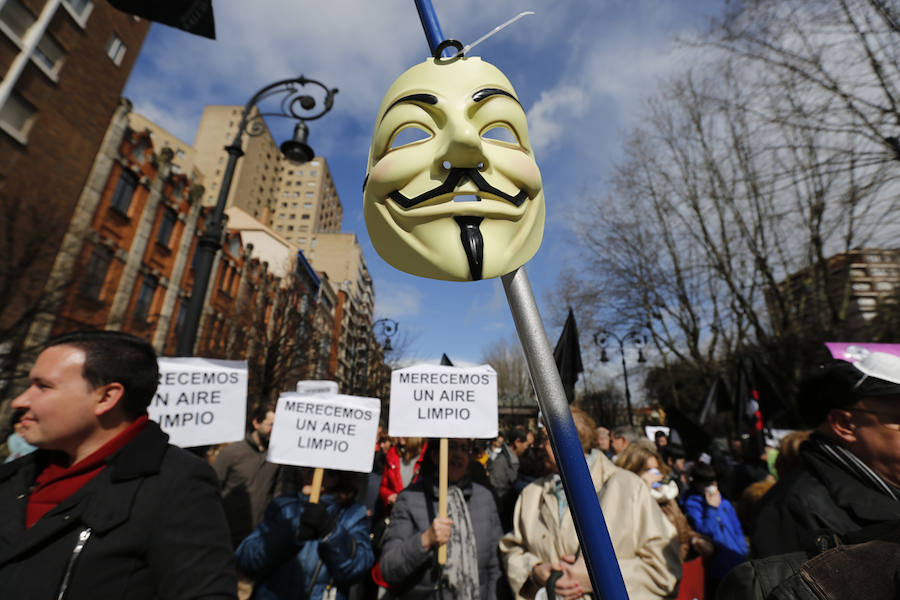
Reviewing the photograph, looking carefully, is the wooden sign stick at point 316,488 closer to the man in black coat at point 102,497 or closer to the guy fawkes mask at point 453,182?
the man in black coat at point 102,497

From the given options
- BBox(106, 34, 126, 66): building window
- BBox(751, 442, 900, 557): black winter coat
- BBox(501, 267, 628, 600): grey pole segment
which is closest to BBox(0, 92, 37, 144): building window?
BBox(106, 34, 126, 66): building window

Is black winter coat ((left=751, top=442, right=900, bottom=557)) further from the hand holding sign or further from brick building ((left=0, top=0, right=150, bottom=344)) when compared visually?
brick building ((left=0, top=0, right=150, bottom=344))

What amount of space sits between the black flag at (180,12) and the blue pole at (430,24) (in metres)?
1.89

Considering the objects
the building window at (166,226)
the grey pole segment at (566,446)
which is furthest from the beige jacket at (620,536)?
the building window at (166,226)

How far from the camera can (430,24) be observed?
3.24 ft

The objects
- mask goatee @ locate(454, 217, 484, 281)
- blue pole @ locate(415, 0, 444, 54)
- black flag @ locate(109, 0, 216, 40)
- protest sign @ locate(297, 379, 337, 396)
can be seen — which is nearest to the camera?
mask goatee @ locate(454, 217, 484, 281)

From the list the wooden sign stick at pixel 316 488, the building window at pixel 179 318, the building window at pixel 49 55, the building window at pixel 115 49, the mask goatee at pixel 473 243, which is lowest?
the wooden sign stick at pixel 316 488

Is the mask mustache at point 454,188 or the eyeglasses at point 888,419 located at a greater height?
the mask mustache at point 454,188

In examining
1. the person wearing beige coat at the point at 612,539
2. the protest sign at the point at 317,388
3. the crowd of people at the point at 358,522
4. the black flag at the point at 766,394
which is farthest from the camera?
the black flag at the point at 766,394

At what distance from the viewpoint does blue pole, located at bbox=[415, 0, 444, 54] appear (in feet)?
3.20

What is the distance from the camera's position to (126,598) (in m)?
1.26

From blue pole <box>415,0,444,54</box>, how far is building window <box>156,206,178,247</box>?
21.0 m

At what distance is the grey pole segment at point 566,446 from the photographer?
684 mm

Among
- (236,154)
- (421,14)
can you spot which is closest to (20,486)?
(421,14)
